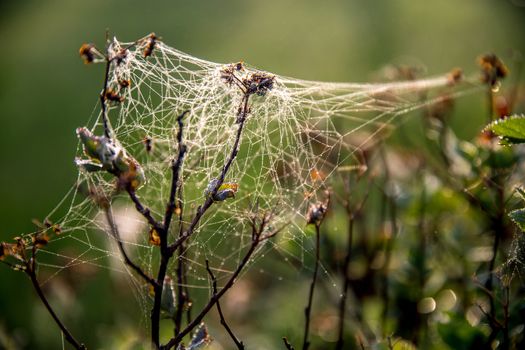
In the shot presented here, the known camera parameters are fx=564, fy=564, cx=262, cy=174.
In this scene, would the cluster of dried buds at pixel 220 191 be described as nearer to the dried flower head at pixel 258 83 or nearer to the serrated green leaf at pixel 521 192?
the dried flower head at pixel 258 83

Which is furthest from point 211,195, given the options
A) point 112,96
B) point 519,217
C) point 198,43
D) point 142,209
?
point 198,43

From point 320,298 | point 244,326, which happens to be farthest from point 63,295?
point 320,298

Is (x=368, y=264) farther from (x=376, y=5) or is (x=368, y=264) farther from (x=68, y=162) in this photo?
(x=376, y=5)

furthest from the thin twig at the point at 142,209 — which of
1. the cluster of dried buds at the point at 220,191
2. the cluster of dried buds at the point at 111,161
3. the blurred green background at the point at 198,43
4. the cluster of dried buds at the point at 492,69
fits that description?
the blurred green background at the point at 198,43

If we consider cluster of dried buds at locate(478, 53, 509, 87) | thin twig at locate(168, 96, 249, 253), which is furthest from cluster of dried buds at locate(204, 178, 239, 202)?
cluster of dried buds at locate(478, 53, 509, 87)

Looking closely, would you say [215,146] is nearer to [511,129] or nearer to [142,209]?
[142,209]

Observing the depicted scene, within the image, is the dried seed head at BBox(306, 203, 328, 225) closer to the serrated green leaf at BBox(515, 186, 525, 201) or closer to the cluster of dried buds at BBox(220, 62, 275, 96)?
the cluster of dried buds at BBox(220, 62, 275, 96)
